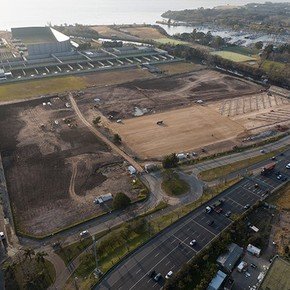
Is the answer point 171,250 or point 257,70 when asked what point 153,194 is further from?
point 257,70

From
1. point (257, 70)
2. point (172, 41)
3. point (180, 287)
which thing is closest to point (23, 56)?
point (172, 41)

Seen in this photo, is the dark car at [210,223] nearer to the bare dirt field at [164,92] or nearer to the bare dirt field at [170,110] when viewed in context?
the bare dirt field at [170,110]

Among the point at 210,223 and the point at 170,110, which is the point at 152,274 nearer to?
the point at 210,223

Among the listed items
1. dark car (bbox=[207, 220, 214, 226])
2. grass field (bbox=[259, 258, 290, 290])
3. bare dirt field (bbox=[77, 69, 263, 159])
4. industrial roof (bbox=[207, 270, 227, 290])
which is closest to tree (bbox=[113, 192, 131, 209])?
dark car (bbox=[207, 220, 214, 226])

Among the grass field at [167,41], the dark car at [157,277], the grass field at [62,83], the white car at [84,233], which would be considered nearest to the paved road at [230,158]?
the white car at [84,233]

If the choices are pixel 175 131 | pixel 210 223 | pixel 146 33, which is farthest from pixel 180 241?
pixel 146 33

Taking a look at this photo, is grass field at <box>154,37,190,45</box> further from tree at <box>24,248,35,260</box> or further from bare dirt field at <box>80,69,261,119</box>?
tree at <box>24,248,35,260</box>
